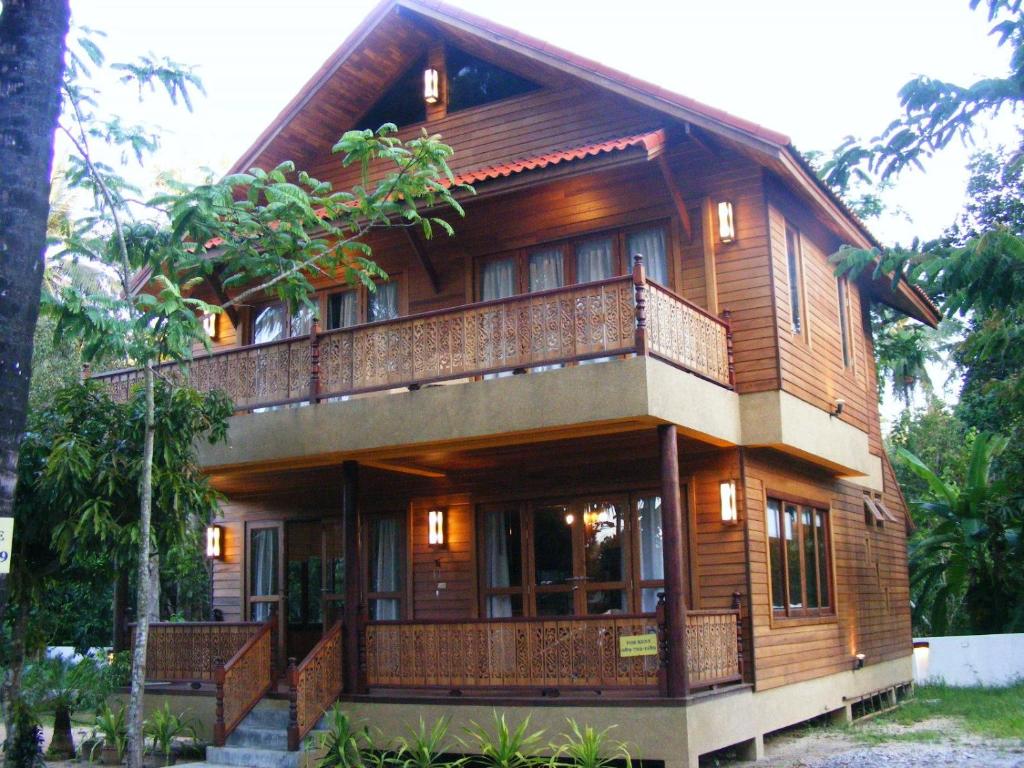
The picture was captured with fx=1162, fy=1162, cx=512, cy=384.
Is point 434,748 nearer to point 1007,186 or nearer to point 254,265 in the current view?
point 254,265

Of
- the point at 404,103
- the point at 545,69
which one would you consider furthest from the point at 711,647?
the point at 404,103

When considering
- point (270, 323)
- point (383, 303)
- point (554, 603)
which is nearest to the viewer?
point (554, 603)

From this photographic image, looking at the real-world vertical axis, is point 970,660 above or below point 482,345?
below

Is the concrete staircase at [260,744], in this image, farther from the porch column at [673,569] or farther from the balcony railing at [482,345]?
the porch column at [673,569]

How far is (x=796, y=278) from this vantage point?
15.9 m

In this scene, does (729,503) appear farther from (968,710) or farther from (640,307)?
(968,710)

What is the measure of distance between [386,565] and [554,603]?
310cm

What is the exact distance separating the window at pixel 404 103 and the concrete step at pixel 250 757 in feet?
31.8

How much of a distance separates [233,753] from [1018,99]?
1131cm

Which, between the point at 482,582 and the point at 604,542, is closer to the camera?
the point at 604,542

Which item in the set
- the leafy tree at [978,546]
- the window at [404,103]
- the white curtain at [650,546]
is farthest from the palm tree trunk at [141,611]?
the leafy tree at [978,546]

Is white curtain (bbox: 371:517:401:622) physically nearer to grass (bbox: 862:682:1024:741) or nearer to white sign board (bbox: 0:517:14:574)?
grass (bbox: 862:682:1024:741)

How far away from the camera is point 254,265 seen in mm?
13312

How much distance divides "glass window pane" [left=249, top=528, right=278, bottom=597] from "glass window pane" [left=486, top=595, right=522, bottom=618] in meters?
4.25
